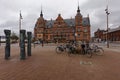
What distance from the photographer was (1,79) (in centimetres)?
633

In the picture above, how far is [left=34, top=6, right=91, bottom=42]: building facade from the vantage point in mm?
75625

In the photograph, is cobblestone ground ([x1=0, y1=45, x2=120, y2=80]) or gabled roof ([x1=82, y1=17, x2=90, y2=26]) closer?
cobblestone ground ([x1=0, y1=45, x2=120, y2=80])

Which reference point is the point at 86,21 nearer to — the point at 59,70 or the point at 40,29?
the point at 40,29

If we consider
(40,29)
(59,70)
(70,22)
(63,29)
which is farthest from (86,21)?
(59,70)

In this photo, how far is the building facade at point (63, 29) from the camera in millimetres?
75625

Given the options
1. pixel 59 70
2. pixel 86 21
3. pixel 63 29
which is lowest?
pixel 59 70

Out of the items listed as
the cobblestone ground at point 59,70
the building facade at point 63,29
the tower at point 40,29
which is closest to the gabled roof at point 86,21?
the building facade at point 63,29

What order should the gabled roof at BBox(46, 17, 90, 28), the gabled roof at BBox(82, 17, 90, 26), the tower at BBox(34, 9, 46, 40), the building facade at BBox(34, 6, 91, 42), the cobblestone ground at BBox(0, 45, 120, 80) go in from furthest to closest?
the tower at BBox(34, 9, 46, 40)
the gabled roof at BBox(46, 17, 90, 28)
the gabled roof at BBox(82, 17, 90, 26)
the building facade at BBox(34, 6, 91, 42)
the cobblestone ground at BBox(0, 45, 120, 80)

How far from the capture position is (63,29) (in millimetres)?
79000

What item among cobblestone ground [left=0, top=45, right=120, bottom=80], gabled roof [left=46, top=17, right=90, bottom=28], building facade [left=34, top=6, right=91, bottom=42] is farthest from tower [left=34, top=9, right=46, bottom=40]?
cobblestone ground [left=0, top=45, right=120, bottom=80]

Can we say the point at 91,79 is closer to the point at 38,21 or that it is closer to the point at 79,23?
the point at 79,23

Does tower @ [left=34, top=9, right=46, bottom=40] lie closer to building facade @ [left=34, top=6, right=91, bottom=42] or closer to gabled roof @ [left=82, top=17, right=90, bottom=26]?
building facade @ [left=34, top=6, right=91, bottom=42]

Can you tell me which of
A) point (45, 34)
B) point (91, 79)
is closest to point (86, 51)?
point (91, 79)

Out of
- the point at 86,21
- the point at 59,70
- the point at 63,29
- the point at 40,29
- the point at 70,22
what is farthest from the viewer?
the point at 70,22
